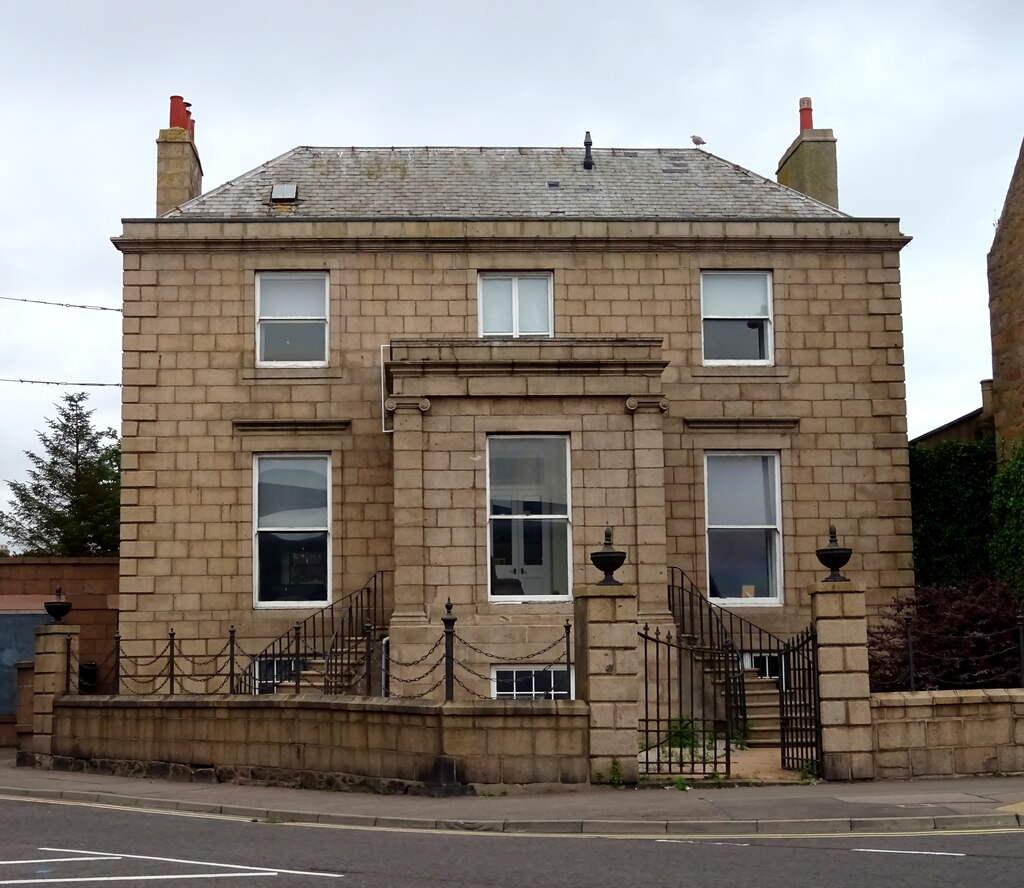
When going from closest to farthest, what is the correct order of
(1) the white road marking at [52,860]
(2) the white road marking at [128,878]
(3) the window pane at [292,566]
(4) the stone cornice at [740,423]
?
(2) the white road marking at [128,878], (1) the white road marking at [52,860], (3) the window pane at [292,566], (4) the stone cornice at [740,423]

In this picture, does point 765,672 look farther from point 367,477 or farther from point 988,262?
point 988,262

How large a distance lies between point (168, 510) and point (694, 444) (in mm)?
8380

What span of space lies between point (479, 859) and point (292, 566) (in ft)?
39.3

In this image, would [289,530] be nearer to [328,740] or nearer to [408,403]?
[408,403]

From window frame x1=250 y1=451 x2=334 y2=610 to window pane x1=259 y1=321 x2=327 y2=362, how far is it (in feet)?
5.26

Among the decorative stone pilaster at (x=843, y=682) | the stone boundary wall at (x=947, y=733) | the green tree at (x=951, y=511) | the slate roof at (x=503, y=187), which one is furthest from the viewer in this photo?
the slate roof at (x=503, y=187)

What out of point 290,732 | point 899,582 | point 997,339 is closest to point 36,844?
point 290,732

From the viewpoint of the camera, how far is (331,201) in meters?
24.3

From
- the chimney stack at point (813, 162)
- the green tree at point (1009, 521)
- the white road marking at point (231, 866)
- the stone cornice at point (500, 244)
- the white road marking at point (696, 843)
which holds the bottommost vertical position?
the white road marking at point (696, 843)

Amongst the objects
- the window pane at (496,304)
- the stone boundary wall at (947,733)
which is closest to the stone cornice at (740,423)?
the window pane at (496,304)

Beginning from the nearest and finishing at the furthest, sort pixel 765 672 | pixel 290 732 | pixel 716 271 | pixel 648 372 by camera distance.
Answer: pixel 290 732 → pixel 648 372 → pixel 765 672 → pixel 716 271

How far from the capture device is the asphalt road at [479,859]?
1011 cm

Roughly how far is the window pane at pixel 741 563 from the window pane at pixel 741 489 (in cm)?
24

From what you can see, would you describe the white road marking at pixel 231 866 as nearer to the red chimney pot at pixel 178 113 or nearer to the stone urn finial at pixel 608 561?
Result: the stone urn finial at pixel 608 561
